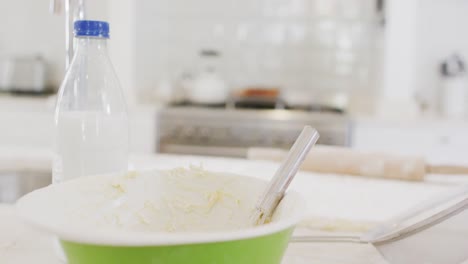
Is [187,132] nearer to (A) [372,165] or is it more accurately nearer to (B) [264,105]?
(B) [264,105]

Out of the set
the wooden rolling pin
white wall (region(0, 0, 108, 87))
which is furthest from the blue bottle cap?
white wall (region(0, 0, 108, 87))

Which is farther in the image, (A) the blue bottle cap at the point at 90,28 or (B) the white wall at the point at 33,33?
(B) the white wall at the point at 33,33

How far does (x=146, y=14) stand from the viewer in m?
3.30

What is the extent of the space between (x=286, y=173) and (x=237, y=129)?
7.14 feet

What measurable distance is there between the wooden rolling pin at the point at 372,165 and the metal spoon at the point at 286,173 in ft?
2.26

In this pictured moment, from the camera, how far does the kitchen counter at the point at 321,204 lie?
69 cm

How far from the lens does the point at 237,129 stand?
8.98 ft

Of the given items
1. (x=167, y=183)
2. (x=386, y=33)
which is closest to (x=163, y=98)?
(x=386, y=33)

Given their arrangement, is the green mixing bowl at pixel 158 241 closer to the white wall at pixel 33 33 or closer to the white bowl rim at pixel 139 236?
the white bowl rim at pixel 139 236

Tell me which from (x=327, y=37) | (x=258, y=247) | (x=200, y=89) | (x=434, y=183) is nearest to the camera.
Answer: (x=258, y=247)

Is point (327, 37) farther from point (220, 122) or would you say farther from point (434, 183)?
point (434, 183)

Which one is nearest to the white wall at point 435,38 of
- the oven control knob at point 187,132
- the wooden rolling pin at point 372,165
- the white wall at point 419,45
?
the white wall at point 419,45

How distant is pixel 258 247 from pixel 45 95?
3.03 meters

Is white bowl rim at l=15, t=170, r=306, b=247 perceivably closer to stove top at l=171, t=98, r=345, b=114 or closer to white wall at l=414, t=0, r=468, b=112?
stove top at l=171, t=98, r=345, b=114
